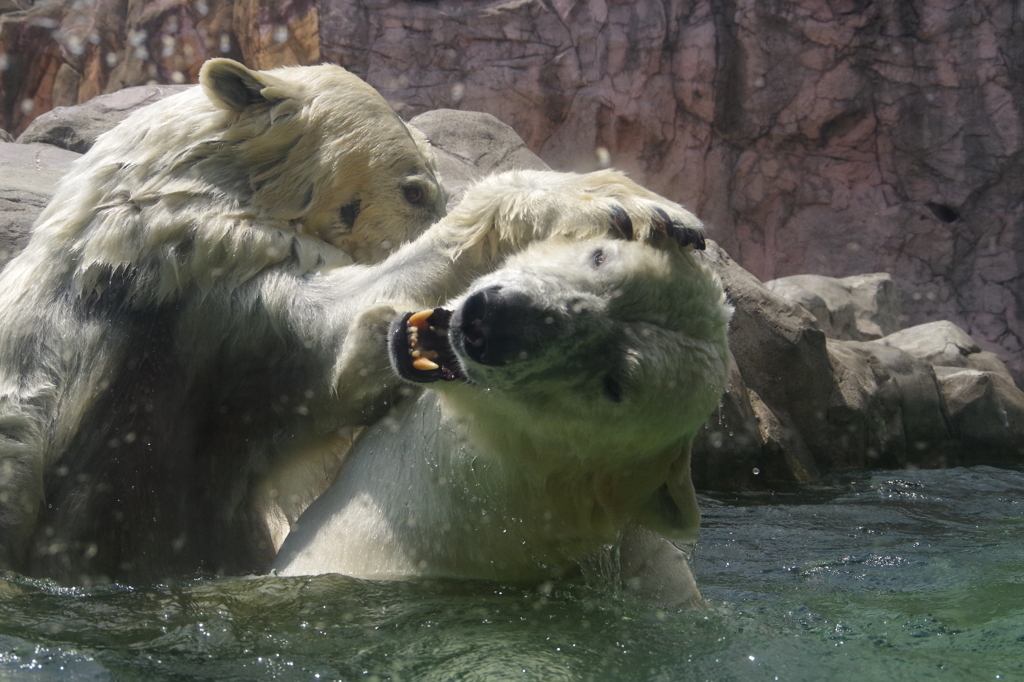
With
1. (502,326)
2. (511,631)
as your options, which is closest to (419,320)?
(502,326)

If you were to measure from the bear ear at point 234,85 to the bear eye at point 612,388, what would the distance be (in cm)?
158

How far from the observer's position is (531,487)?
2471mm

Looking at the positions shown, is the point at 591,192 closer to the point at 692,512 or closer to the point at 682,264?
the point at 682,264

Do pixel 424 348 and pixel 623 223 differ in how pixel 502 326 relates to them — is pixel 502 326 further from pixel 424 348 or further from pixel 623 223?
pixel 623 223

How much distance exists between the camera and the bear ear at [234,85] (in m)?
3.05

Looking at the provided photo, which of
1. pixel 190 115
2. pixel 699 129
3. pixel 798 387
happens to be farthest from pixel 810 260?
pixel 190 115

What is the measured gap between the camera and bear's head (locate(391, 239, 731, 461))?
2.11m


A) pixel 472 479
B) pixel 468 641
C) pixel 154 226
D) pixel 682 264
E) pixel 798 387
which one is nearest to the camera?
pixel 468 641

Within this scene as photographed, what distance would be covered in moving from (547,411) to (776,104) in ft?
37.5

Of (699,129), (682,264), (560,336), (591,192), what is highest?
(699,129)

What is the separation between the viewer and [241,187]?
3.00m

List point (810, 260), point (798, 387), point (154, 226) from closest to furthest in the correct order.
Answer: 1. point (154, 226)
2. point (798, 387)
3. point (810, 260)

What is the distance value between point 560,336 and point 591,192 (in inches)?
22.9

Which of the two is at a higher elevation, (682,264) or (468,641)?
(682,264)
